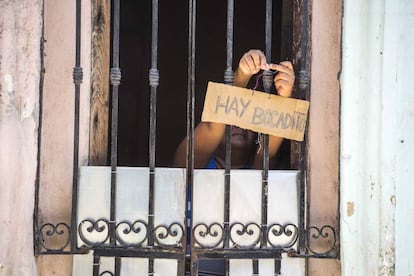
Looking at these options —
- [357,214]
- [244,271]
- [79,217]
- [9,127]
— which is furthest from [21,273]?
[357,214]

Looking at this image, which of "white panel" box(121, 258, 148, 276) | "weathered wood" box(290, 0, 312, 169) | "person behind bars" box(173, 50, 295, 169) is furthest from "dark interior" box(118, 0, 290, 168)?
"white panel" box(121, 258, 148, 276)

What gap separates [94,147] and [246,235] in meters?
0.62

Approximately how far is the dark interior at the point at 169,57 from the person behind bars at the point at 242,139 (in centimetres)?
87

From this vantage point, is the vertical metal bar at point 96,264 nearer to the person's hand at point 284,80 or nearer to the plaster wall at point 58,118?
the plaster wall at point 58,118

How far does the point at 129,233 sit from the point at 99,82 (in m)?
0.56

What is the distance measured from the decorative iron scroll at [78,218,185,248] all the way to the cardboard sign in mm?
390

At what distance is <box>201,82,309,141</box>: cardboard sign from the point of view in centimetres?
160

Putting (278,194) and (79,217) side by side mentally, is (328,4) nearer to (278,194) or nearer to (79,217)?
→ (278,194)

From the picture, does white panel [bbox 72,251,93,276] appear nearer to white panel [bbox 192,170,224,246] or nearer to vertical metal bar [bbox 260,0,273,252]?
white panel [bbox 192,170,224,246]

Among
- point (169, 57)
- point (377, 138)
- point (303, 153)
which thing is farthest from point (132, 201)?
point (169, 57)

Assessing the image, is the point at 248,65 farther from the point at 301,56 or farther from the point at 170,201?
the point at 170,201

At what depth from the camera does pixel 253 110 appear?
161 cm

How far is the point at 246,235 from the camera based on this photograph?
5.30ft

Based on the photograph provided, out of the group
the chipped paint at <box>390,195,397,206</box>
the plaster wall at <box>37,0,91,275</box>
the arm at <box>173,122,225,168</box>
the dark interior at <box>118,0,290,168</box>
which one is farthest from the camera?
the dark interior at <box>118,0,290,168</box>
